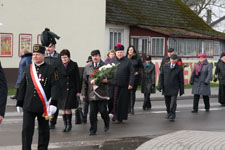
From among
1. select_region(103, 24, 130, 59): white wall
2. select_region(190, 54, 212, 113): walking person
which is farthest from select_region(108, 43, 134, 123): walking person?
select_region(103, 24, 130, 59): white wall

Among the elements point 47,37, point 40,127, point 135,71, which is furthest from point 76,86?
point 135,71

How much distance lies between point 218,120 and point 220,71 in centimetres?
453

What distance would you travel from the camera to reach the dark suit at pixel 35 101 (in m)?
7.55

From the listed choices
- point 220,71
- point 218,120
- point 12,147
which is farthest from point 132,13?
point 12,147

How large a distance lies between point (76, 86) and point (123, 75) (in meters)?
1.93

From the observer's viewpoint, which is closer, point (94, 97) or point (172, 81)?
point (94, 97)

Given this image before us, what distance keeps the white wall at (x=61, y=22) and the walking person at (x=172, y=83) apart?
10.8 m

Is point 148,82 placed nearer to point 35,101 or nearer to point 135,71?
point 135,71

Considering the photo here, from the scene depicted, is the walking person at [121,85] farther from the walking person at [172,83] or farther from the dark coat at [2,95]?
the dark coat at [2,95]

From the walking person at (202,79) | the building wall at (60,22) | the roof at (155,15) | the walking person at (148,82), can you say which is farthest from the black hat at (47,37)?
the roof at (155,15)

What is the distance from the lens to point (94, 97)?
1071cm

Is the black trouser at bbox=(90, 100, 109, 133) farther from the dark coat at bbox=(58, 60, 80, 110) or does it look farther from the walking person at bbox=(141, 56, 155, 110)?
the walking person at bbox=(141, 56, 155, 110)

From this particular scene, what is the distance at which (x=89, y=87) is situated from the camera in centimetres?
1097

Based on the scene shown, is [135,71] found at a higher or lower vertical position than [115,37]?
lower
